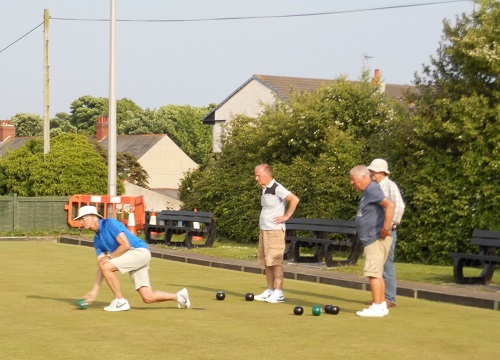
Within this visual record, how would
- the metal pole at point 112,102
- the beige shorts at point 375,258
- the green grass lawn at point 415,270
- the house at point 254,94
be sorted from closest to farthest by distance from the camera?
the beige shorts at point 375,258 < the green grass lawn at point 415,270 < the metal pole at point 112,102 < the house at point 254,94

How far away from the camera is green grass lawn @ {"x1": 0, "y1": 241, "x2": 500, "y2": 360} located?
8703 millimetres

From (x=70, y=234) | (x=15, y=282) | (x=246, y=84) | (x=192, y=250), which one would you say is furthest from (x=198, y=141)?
(x=15, y=282)

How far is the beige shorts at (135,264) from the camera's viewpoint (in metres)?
11.4

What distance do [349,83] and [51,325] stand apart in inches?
640

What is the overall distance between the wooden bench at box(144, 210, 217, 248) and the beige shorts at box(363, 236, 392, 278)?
12561 mm

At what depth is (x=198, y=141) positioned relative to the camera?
112625mm

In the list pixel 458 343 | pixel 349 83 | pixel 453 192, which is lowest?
pixel 458 343

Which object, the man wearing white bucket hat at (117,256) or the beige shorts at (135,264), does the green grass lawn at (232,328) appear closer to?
the man wearing white bucket hat at (117,256)

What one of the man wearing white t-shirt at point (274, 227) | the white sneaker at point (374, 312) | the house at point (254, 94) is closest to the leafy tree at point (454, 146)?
the man wearing white t-shirt at point (274, 227)

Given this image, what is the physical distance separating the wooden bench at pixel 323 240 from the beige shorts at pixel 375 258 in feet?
22.7

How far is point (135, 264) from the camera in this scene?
451 inches

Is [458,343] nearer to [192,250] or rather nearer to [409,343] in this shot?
[409,343]

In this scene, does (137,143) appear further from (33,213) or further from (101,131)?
(33,213)

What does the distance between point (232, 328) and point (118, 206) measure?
21001mm
